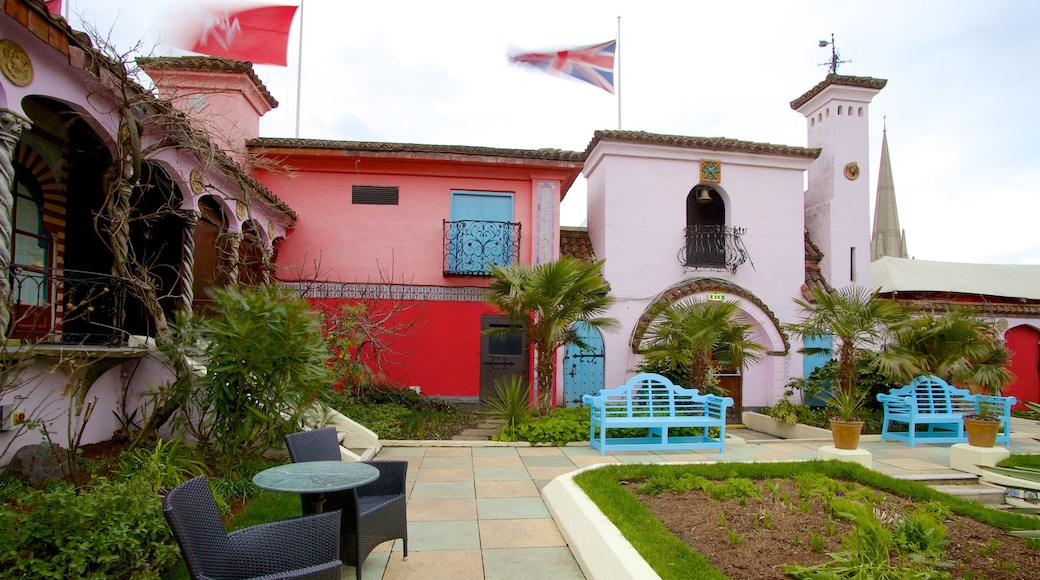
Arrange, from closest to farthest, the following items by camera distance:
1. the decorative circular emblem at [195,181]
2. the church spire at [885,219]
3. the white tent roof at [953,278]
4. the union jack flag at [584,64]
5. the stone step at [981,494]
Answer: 1. the stone step at [981,494]
2. the decorative circular emblem at [195,181]
3. the union jack flag at [584,64]
4. the white tent roof at [953,278]
5. the church spire at [885,219]

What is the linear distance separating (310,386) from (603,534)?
3.20 m

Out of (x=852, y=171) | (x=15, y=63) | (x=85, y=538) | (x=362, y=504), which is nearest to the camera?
(x=85, y=538)

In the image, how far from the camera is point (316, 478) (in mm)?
3713

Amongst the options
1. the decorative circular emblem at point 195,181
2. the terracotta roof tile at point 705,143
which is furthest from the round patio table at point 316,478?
the terracotta roof tile at point 705,143

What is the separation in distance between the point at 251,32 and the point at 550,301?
7.62 m

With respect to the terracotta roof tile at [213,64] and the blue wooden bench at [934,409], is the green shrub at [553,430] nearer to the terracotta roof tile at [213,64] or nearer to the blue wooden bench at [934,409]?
the blue wooden bench at [934,409]

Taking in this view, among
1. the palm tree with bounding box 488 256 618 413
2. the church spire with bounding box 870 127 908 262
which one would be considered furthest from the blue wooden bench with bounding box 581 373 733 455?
the church spire with bounding box 870 127 908 262

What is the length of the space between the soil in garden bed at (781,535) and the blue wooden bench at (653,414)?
2707 millimetres

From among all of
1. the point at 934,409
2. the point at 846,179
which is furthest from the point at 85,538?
the point at 846,179

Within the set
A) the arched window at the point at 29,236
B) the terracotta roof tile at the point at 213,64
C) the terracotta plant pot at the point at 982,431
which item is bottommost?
the terracotta plant pot at the point at 982,431

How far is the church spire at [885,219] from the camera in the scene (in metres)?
31.3

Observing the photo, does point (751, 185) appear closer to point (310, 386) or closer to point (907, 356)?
point (907, 356)

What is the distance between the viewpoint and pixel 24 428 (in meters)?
5.12

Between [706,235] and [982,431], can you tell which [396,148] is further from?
[982,431]
